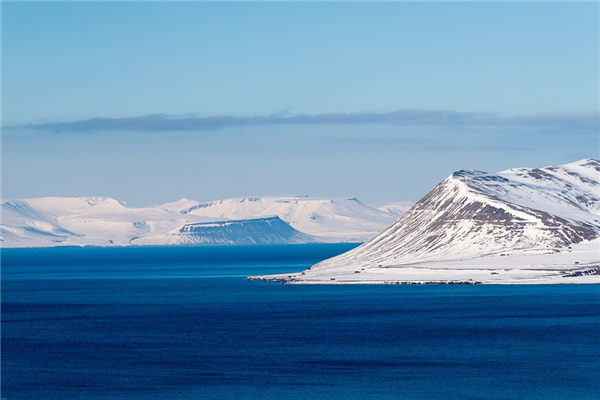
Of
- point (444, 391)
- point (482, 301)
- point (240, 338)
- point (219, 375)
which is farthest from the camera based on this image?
point (482, 301)

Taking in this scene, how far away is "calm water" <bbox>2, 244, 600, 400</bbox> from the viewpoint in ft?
329

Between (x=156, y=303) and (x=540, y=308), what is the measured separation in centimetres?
5913

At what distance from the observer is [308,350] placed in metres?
126

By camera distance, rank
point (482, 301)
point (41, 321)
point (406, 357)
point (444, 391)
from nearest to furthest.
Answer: point (444, 391), point (406, 357), point (41, 321), point (482, 301)

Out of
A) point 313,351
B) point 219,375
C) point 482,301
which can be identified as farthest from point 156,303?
point 219,375

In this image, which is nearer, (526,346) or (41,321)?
(526,346)

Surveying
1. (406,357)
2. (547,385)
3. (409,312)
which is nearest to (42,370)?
(406,357)

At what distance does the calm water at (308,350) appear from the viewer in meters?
100

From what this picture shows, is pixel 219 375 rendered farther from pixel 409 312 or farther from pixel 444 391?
pixel 409 312

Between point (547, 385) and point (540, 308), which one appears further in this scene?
point (540, 308)

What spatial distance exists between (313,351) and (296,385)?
2318cm

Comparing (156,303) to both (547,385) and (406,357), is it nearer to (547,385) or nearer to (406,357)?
(406,357)

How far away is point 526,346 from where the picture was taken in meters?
128

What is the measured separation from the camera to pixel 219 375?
108 metres
